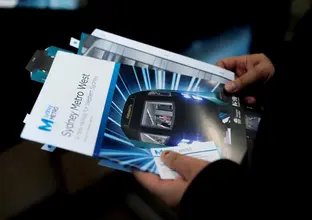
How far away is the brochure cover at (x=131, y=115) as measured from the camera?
53 cm

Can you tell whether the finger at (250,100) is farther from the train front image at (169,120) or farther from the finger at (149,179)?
the finger at (149,179)

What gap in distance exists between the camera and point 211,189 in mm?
468

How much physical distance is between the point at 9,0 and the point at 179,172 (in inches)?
22.1

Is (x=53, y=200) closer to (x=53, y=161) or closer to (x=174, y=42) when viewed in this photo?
(x=53, y=161)

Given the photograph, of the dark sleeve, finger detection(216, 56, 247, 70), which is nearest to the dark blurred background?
finger detection(216, 56, 247, 70)

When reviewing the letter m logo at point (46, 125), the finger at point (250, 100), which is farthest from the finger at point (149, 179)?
the finger at point (250, 100)

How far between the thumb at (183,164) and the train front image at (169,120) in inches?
1.0

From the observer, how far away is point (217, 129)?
1.96ft

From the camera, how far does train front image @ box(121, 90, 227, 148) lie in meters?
0.56

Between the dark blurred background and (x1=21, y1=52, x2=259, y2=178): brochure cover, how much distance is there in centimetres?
7

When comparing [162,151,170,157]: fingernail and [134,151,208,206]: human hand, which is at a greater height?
[162,151,170,157]: fingernail

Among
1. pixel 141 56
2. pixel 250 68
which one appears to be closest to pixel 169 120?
pixel 141 56

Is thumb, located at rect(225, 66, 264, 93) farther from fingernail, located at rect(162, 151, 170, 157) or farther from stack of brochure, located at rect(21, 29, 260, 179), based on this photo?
fingernail, located at rect(162, 151, 170, 157)

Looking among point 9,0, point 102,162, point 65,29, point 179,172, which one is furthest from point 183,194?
point 9,0
